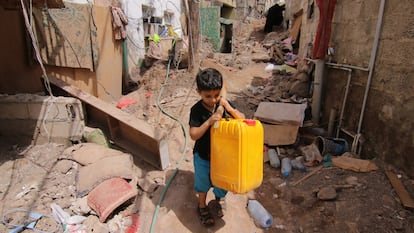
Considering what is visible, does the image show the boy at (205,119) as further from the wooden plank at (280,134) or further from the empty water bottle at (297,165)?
the wooden plank at (280,134)

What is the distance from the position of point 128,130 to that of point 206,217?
1.99 m

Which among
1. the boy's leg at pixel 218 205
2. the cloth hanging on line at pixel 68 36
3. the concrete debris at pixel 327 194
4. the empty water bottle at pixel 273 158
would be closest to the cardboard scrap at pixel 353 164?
the concrete debris at pixel 327 194

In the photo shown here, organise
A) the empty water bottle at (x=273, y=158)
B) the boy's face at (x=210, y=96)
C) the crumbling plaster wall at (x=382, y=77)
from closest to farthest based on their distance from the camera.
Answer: the boy's face at (x=210, y=96)
the crumbling plaster wall at (x=382, y=77)
the empty water bottle at (x=273, y=158)

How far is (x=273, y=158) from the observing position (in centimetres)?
396

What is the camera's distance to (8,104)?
3.67 m

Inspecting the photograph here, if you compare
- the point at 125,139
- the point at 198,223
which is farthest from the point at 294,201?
the point at 125,139

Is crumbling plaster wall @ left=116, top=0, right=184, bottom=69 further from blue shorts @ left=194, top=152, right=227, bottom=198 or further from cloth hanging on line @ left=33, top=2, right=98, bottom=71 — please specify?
blue shorts @ left=194, top=152, right=227, bottom=198

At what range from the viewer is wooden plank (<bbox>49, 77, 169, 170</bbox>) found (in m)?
3.59

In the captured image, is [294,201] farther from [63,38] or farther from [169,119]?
[63,38]

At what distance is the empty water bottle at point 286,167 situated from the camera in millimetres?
3618

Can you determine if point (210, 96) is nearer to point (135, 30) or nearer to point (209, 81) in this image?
point (209, 81)

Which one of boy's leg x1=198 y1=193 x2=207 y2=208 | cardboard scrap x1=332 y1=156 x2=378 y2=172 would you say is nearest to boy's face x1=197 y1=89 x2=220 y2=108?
boy's leg x1=198 y1=193 x2=207 y2=208

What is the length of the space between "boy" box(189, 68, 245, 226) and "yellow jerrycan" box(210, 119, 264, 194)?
0.48 feet

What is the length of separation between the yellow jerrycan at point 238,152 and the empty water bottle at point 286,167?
1.65m
